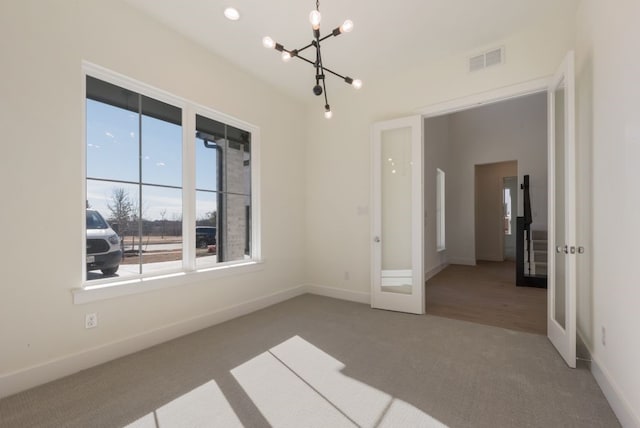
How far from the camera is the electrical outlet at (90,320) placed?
2.38 metres

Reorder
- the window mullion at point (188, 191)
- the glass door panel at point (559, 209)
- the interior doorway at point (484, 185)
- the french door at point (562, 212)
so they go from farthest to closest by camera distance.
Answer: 1. the interior doorway at point (484, 185)
2. the window mullion at point (188, 191)
3. the glass door panel at point (559, 209)
4. the french door at point (562, 212)

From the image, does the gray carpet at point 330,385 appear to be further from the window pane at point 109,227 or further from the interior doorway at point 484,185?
the interior doorway at point 484,185

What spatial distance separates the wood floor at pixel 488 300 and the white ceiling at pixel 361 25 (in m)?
3.31

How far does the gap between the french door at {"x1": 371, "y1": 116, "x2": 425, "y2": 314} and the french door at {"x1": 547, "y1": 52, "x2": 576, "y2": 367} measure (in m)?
1.34

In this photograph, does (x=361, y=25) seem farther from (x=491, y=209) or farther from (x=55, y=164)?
(x=491, y=209)

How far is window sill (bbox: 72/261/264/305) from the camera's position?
2.37m

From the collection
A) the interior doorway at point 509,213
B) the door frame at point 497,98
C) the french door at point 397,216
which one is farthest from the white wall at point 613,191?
the interior doorway at point 509,213

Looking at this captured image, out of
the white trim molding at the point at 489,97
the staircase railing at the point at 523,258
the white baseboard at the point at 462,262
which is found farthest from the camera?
the white baseboard at the point at 462,262

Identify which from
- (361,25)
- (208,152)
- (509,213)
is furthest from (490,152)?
(208,152)

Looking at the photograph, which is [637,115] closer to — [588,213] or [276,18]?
[588,213]

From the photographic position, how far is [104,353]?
2459 millimetres

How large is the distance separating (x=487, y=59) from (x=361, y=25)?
158 centimetres

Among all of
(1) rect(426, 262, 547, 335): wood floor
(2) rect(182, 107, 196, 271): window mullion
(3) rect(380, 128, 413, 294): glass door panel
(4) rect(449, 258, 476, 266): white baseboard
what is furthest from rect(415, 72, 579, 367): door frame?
(4) rect(449, 258, 476, 266): white baseboard

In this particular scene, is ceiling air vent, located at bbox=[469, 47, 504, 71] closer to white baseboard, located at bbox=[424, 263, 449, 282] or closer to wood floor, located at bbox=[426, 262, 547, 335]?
wood floor, located at bbox=[426, 262, 547, 335]
